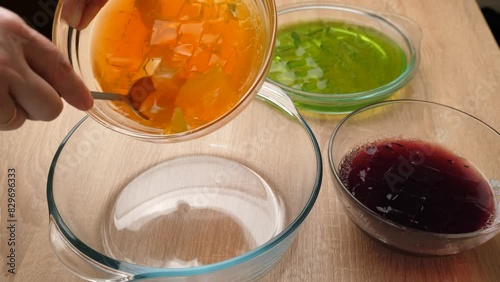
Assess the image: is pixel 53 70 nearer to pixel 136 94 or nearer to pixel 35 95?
pixel 35 95

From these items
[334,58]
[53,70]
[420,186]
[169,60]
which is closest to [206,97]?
[169,60]

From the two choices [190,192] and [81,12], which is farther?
[190,192]

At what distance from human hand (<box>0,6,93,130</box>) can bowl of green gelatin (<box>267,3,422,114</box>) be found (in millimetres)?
464

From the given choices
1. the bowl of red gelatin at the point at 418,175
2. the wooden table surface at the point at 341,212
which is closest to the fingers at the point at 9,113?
the wooden table surface at the point at 341,212

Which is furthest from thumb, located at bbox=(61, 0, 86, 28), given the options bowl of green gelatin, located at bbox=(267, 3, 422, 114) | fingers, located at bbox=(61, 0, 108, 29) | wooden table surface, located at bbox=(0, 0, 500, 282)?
bowl of green gelatin, located at bbox=(267, 3, 422, 114)

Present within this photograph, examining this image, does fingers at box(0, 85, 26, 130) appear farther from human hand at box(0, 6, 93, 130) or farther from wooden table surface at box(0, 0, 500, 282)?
wooden table surface at box(0, 0, 500, 282)

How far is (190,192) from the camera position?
84cm

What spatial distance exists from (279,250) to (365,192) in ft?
0.54

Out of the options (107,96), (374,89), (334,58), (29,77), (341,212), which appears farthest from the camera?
(334,58)

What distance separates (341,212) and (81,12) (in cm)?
47

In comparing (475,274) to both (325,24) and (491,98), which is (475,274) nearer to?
(491,98)

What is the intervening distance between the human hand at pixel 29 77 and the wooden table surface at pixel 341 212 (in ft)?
0.78

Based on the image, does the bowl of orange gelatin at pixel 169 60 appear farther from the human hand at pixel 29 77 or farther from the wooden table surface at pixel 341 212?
the wooden table surface at pixel 341 212

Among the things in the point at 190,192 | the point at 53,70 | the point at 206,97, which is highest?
the point at 53,70
